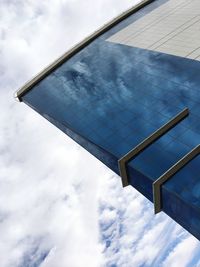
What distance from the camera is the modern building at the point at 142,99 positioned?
109ft

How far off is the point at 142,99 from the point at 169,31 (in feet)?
43.0

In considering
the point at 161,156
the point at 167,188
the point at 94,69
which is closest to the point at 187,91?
the point at 161,156

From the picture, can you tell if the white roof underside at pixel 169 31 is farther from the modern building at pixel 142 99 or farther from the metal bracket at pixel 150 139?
the metal bracket at pixel 150 139

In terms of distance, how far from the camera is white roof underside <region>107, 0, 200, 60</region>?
149 feet

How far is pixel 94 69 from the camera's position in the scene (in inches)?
1986

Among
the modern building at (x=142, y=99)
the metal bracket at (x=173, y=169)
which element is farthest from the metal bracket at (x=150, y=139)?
the metal bracket at (x=173, y=169)

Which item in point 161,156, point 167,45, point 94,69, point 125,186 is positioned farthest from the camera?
point 94,69

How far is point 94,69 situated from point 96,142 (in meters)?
13.4

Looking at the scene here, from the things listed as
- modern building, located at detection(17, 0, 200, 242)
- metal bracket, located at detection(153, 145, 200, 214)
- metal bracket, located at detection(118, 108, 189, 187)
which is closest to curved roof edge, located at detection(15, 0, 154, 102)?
modern building, located at detection(17, 0, 200, 242)

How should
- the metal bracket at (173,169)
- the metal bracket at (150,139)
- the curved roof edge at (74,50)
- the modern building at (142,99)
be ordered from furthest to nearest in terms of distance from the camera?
the curved roof edge at (74,50), the metal bracket at (150,139), the modern building at (142,99), the metal bracket at (173,169)

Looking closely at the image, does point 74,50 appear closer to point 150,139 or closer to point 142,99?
point 142,99

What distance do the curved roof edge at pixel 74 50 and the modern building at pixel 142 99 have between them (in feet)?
0.44

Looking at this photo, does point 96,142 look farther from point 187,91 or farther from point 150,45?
point 150,45

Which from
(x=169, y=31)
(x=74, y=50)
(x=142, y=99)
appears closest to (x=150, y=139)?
(x=142, y=99)
